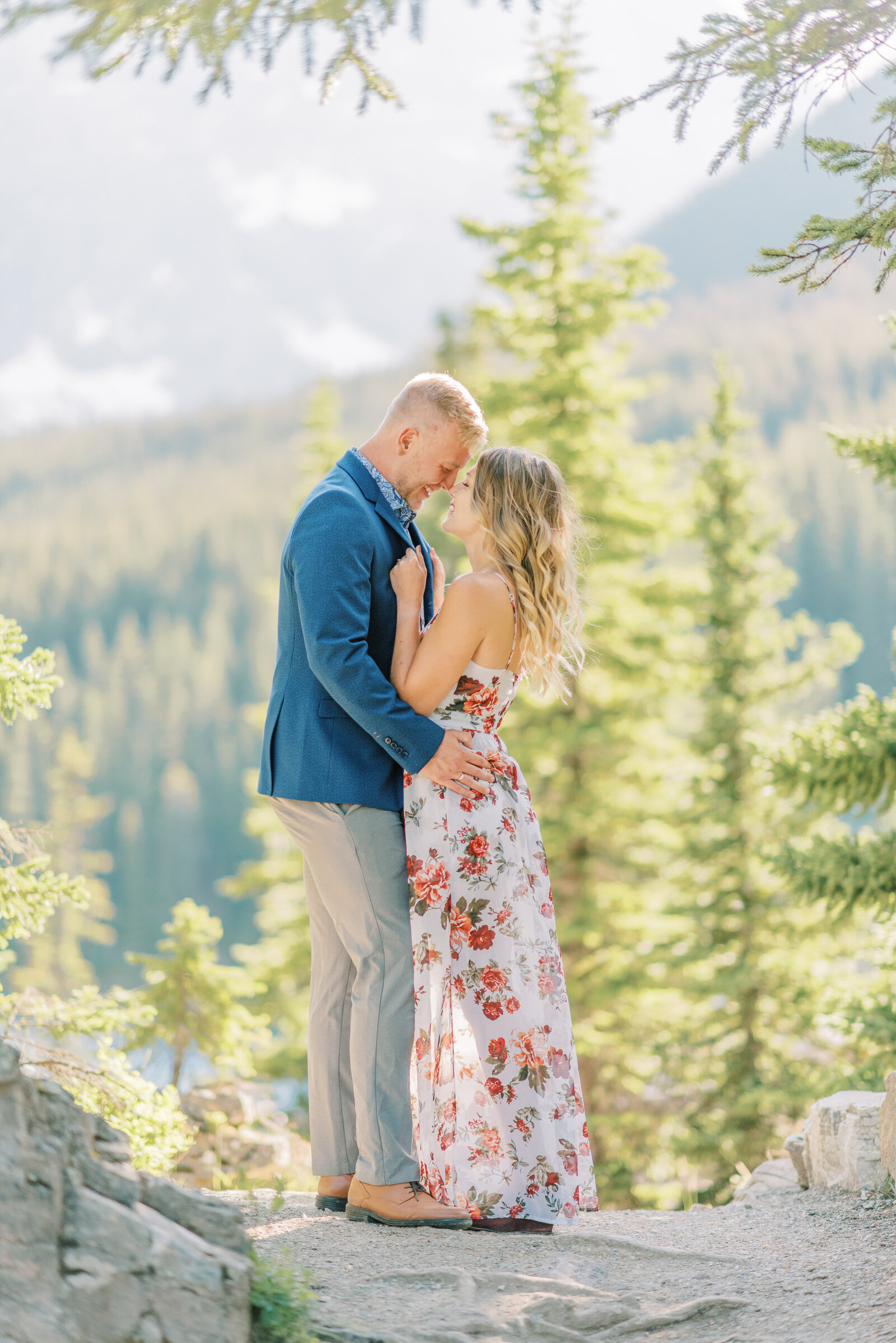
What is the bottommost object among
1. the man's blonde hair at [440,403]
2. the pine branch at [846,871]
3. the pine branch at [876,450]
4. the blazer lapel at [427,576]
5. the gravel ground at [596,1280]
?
the gravel ground at [596,1280]

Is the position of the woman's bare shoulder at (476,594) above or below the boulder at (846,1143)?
above

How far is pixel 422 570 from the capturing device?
13.2ft

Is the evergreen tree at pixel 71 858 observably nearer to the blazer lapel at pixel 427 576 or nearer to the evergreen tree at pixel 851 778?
the evergreen tree at pixel 851 778

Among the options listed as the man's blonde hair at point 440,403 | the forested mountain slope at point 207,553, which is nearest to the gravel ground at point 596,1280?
the man's blonde hair at point 440,403

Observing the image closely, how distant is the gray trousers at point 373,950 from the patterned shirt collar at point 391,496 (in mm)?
1043

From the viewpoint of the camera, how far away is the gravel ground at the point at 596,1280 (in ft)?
9.64

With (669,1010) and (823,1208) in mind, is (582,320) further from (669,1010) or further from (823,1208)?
(823,1208)

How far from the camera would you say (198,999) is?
7.32 meters

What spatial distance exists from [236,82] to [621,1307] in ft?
11.7

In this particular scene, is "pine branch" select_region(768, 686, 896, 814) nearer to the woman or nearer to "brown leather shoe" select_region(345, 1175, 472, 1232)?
the woman

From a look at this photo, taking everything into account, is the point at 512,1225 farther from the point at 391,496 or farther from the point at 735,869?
the point at 735,869

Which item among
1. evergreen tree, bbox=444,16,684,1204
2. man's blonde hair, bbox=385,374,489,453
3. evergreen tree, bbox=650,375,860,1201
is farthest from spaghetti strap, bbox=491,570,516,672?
evergreen tree, bbox=444,16,684,1204

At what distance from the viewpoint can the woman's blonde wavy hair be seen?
4012mm

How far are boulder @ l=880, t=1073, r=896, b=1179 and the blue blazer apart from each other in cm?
215
